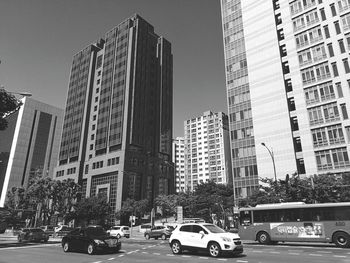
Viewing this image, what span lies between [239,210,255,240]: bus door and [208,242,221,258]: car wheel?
1135 centimetres

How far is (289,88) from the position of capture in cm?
5681

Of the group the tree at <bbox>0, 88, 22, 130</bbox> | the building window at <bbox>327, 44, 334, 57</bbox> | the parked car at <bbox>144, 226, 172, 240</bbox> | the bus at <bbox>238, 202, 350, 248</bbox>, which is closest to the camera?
the bus at <bbox>238, 202, 350, 248</bbox>

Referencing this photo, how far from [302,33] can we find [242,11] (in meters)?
16.6

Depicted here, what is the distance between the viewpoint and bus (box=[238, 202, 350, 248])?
70.5ft

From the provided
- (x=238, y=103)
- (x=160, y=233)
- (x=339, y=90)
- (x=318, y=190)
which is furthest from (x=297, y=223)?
(x=238, y=103)

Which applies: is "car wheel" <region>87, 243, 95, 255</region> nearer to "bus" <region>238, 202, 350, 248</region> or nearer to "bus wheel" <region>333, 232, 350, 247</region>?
"bus" <region>238, 202, 350, 248</region>

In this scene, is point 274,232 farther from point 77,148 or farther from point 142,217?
point 77,148

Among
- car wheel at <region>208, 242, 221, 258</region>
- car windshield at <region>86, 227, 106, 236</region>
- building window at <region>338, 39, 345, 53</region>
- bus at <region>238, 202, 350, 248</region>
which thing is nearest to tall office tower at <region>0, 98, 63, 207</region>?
building window at <region>338, 39, 345, 53</region>

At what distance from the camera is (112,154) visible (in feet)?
311

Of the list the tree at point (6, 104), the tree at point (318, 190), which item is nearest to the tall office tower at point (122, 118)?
the tree at point (318, 190)

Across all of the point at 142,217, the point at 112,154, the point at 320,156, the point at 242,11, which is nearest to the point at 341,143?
the point at 320,156

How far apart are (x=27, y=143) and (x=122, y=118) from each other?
7895cm

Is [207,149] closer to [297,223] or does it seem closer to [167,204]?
[167,204]

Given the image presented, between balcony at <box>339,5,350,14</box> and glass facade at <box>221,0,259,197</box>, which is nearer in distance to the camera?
balcony at <box>339,5,350,14</box>
